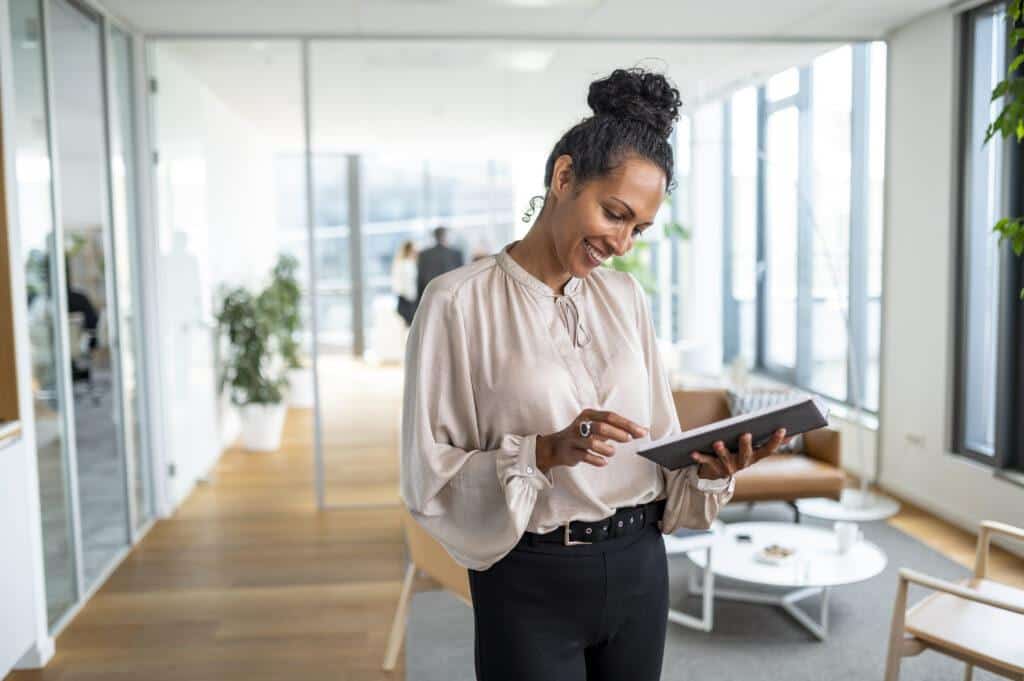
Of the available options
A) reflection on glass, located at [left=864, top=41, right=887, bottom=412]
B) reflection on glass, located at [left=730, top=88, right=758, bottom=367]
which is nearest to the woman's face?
reflection on glass, located at [left=864, top=41, right=887, bottom=412]

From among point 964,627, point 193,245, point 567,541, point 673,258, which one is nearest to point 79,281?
point 193,245

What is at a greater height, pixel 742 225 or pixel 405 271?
pixel 742 225

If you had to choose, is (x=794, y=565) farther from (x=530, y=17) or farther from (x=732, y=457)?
(x=530, y=17)

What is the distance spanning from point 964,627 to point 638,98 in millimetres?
2065

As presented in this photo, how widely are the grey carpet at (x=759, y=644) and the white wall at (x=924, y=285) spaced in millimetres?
899

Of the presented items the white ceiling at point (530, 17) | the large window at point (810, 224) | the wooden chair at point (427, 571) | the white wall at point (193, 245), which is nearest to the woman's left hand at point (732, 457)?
the wooden chair at point (427, 571)

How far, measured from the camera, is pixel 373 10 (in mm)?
4785

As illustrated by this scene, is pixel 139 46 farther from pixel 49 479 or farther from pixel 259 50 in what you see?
pixel 49 479

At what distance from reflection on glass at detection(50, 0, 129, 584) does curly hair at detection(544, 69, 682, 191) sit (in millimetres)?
3224

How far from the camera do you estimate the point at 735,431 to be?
1424mm

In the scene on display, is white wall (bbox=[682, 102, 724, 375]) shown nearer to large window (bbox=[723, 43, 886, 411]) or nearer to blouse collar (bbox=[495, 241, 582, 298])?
large window (bbox=[723, 43, 886, 411])

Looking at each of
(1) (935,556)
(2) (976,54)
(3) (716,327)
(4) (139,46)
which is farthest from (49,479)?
(3) (716,327)

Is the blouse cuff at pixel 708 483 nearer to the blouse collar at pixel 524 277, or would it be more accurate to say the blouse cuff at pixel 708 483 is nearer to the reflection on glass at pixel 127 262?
the blouse collar at pixel 524 277

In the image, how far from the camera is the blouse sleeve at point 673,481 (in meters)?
1.49
